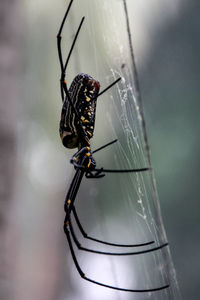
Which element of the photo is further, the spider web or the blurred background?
the blurred background

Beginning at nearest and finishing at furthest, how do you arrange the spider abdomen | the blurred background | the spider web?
the spider abdomen
the spider web
the blurred background

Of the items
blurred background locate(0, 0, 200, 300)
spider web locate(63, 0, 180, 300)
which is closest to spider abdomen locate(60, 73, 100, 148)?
spider web locate(63, 0, 180, 300)

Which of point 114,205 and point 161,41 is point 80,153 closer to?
point 114,205

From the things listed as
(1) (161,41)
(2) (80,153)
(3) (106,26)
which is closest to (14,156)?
(3) (106,26)

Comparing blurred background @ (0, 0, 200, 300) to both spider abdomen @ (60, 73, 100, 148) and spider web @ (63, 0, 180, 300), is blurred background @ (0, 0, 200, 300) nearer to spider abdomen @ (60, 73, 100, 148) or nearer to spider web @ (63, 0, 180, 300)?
spider web @ (63, 0, 180, 300)

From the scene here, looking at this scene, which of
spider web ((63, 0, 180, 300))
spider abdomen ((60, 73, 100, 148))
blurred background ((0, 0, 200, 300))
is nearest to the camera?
spider abdomen ((60, 73, 100, 148))

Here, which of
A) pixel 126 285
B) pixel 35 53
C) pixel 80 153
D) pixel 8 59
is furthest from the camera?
pixel 35 53

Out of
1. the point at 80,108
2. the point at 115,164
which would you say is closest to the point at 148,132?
the point at 115,164

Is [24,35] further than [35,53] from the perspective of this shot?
Answer: No
